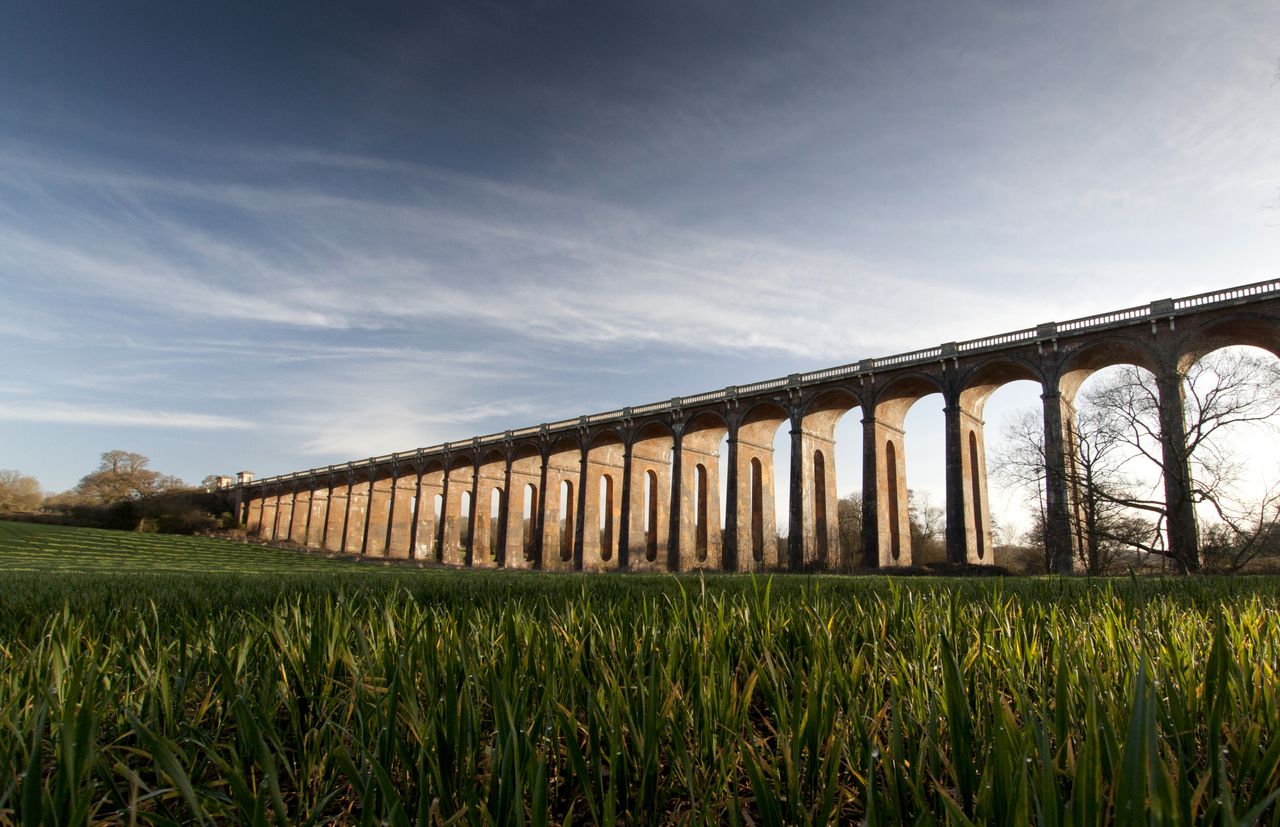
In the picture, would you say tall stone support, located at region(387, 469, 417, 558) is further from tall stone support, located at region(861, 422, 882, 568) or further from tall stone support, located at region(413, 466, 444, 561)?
tall stone support, located at region(861, 422, 882, 568)

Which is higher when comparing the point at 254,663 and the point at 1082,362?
the point at 1082,362

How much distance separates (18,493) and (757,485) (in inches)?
2827

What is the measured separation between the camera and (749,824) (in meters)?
1.41

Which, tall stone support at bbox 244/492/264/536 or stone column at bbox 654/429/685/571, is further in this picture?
tall stone support at bbox 244/492/264/536

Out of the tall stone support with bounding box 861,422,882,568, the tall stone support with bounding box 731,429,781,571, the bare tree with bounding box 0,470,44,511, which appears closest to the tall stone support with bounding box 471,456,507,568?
the tall stone support with bounding box 731,429,781,571

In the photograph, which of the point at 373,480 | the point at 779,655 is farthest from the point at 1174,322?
the point at 373,480

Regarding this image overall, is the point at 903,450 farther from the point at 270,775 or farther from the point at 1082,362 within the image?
the point at 270,775

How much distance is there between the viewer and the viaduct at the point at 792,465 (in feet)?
76.0

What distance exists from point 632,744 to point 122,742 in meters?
1.42

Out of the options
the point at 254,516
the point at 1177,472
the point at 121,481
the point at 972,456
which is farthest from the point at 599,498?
the point at 121,481

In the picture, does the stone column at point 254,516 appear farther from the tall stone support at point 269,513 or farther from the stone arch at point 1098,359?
the stone arch at point 1098,359

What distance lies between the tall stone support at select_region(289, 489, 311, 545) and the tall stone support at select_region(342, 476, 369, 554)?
285 inches

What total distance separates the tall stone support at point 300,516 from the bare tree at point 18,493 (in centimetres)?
2435

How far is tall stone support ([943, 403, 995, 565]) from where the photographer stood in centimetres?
2614
